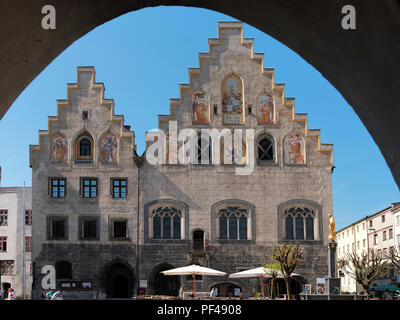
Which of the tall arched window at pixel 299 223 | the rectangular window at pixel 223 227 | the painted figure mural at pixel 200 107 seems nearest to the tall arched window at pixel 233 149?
the painted figure mural at pixel 200 107

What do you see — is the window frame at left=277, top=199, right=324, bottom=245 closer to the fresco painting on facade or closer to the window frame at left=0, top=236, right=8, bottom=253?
the fresco painting on facade

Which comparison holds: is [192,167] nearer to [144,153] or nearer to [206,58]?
[144,153]

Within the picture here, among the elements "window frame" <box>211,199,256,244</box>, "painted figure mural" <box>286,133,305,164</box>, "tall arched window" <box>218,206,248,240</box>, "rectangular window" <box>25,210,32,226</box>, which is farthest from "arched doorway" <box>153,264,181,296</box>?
"rectangular window" <box>25,210,32,226</box>

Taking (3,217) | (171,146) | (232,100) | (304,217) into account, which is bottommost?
(304,217)

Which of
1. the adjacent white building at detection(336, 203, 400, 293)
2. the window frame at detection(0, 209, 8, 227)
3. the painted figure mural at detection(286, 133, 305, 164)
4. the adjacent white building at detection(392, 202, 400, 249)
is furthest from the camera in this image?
the adjacent white building at detection(336, 203, 400, 293)

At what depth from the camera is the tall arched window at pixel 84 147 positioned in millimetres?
35781

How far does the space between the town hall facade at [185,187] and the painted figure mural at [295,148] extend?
0.07 meters

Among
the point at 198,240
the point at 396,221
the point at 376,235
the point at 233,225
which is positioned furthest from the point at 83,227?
the point at 376,235

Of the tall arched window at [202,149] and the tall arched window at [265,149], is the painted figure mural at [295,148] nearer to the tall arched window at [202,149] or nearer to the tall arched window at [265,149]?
the tall arched window at [265,149]

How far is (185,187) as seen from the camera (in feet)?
116

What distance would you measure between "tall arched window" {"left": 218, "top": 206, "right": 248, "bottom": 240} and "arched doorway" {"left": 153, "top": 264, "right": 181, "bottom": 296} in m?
3.97

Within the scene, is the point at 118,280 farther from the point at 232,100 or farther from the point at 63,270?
the point at 232,100

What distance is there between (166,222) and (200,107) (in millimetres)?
7884

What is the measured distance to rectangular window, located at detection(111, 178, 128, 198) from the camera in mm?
35438
